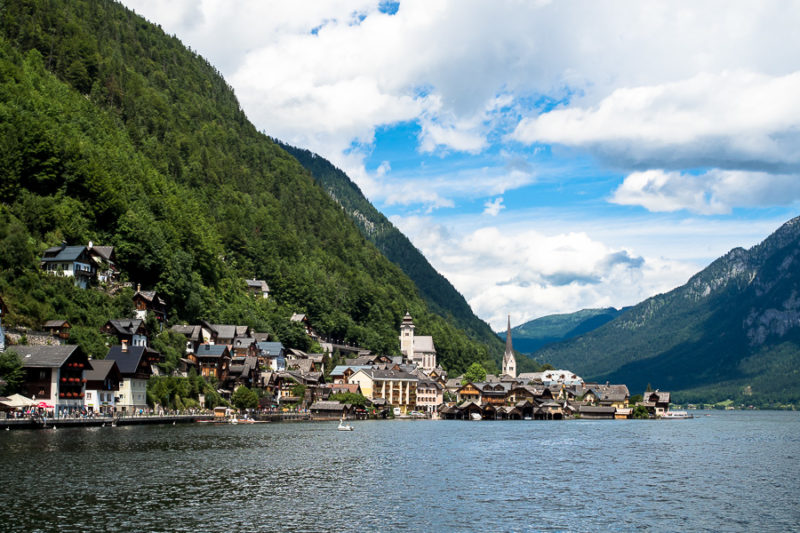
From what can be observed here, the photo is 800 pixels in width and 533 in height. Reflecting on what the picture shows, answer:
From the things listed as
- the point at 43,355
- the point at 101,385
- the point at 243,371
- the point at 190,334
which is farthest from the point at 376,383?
the point at 43,355

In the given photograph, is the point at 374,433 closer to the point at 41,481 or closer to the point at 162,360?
the point at 162,360

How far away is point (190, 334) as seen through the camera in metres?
145

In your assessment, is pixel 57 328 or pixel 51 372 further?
pixel 57 328

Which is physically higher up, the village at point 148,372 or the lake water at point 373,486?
the village at point 148,372

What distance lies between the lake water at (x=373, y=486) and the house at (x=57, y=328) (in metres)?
21.7

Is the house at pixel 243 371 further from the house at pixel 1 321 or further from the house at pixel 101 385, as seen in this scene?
the house at pixel 1 321

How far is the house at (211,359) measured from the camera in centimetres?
14488

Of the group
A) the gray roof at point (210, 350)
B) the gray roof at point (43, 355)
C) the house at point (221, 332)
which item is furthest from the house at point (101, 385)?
the house at point (221, 332)

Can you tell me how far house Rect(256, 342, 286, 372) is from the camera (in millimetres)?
171125

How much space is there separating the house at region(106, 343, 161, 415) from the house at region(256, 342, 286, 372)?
48.5 m

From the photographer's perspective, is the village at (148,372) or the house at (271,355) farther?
the house at (271,355)

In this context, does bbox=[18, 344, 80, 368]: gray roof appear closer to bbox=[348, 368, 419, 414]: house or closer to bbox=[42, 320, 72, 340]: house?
bbox=[42, 320, 72, 340]: house

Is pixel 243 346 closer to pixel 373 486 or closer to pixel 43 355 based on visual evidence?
pixel 43 355

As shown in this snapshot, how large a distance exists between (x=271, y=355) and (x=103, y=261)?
164ft
